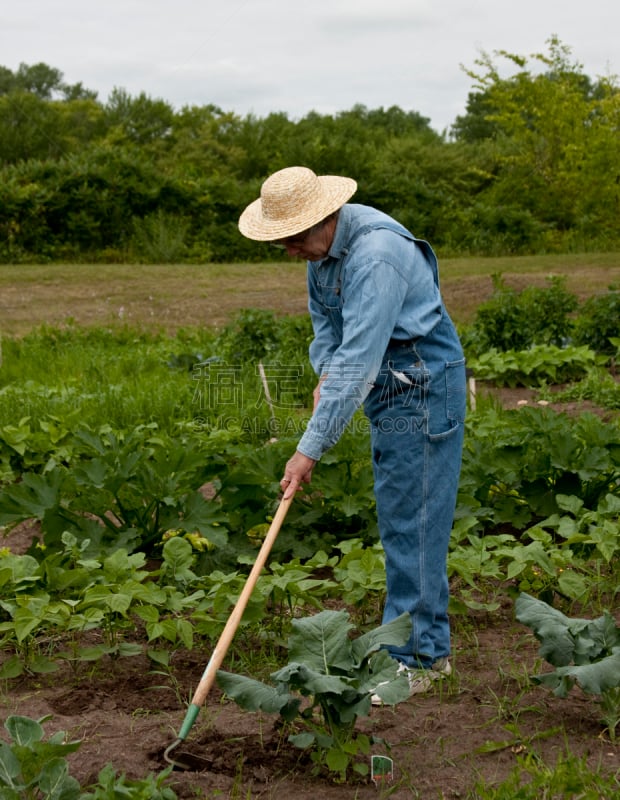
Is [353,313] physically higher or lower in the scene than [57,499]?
higher

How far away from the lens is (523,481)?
478 cm

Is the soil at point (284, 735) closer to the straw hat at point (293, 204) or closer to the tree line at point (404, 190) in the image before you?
the straw hat at point (293, 204)

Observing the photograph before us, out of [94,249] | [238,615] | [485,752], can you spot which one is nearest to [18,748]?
[238,615]

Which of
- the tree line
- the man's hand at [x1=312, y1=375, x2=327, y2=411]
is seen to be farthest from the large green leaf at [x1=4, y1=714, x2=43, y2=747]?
the tree line

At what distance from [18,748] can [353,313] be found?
1.51m

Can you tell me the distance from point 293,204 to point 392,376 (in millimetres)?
623

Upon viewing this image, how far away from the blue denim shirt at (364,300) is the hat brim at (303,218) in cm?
7

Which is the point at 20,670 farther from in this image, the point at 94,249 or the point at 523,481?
the point at 94,249

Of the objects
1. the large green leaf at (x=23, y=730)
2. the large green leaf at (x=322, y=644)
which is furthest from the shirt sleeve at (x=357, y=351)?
the large green leaf at (x=23, y=730)

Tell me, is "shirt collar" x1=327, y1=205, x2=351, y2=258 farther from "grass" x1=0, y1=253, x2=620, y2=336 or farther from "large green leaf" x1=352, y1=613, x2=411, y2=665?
"grass" x1=0, y1=253, x2=620, y2=336

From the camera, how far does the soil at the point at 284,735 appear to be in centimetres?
263

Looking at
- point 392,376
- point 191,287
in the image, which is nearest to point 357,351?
point 392,376

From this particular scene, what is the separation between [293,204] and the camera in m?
3.11

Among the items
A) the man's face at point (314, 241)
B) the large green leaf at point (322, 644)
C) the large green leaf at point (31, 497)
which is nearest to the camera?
the large green leaf at point (322, 644)
